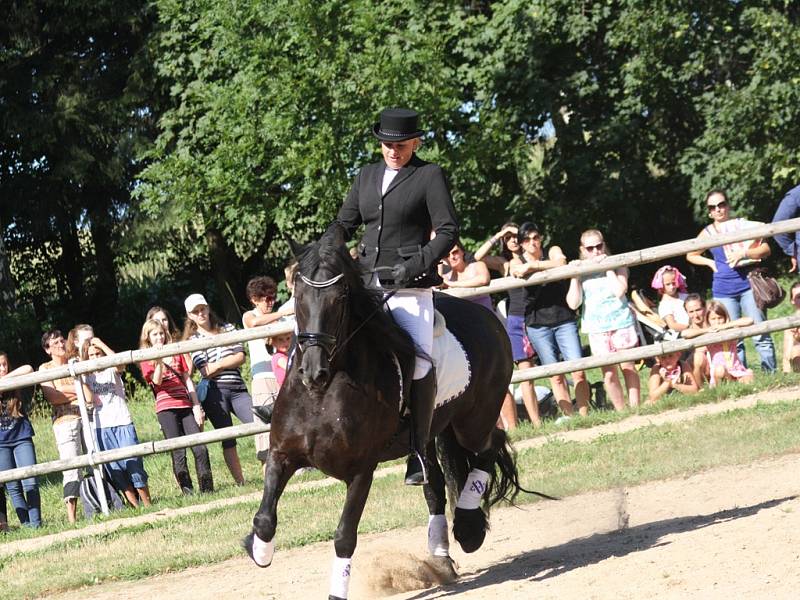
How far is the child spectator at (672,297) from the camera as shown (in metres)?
12.5

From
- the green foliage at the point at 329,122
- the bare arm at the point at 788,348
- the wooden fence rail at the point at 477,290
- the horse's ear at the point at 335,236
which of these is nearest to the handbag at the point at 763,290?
the bare arm at the point at 788,348

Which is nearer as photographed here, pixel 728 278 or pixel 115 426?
pixel 115 426

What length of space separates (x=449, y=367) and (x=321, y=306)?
1381 mm

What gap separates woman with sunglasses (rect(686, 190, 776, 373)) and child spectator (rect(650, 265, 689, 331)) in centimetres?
34

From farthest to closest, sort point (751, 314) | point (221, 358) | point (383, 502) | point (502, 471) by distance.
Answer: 1. point (751, 314)
2. point (221, 358)
3. point (383, 502)
4. point (502, 471)

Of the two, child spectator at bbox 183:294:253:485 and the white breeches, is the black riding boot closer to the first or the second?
the white breeches

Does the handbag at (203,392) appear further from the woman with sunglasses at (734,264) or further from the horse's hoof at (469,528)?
the woman with sunglasses at (734,264)

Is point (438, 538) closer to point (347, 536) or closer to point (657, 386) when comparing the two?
point (347, 536)

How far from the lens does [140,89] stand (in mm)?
25859

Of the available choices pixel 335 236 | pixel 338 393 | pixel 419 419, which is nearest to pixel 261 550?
pixel 338 393

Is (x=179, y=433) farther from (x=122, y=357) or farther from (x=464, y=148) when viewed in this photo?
(x=464, y=148)

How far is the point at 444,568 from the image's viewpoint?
741cm

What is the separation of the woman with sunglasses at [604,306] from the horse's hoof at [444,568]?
4.67m

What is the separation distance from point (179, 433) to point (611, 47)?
16131mm
